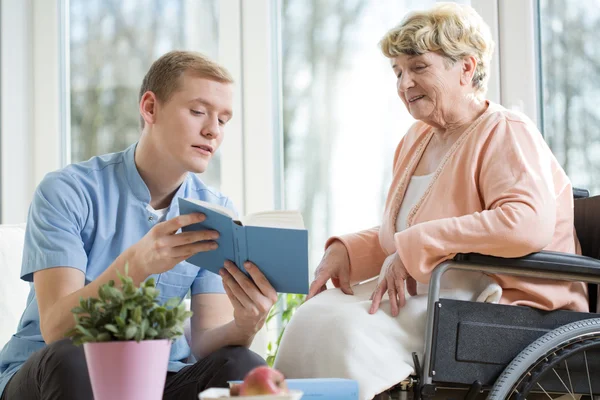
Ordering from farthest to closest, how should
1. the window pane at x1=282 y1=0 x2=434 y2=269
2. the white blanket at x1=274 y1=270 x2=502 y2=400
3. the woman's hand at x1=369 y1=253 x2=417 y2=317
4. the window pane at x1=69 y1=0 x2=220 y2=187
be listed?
the window pane at x1=69 y1=0 x2=220 y2=187, the window pane at x1=282 y1=0 x2=434 y2=269, the woman's hand at x1=369 y1=253 x2=417 y2=317, the white blanket at x1=274 y1=270 x2=502 y2=400

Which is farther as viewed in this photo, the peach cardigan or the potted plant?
the peach cardigan

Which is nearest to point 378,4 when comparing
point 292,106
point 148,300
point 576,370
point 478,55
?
point 292,106

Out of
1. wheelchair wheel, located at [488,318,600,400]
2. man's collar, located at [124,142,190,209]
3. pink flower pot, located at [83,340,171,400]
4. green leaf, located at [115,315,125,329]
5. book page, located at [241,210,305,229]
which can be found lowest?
wheelchair wheel, located at [488,318,600,400]

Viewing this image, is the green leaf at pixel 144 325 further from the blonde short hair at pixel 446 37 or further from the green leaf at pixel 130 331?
the blonde short hair at pixel 446 37

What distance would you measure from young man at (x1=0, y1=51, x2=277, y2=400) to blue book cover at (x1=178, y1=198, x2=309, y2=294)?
0.03m

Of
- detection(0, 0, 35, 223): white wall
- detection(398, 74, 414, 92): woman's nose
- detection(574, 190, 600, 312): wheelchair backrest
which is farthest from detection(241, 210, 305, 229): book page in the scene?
detection(0, 0, 35, 223): white wall

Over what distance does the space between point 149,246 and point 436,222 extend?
1.98ft

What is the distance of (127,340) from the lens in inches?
44.0

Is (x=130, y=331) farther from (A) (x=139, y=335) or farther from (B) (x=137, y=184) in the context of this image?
(B) (x=137, y=184)

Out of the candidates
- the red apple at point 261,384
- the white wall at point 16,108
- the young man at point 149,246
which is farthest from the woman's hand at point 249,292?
the white wall at point 16,108

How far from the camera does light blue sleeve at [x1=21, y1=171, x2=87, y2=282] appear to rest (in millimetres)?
1673

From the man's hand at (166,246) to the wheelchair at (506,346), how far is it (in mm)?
472

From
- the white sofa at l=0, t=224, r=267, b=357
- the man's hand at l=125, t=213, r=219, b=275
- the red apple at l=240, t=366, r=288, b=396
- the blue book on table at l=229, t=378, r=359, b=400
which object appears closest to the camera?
the red apple at l=240, t=366, r=288, b=396

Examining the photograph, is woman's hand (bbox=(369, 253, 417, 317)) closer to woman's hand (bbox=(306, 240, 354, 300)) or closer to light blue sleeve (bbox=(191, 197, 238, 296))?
woman's hand (bbox=(306, 240, 354, 300))
